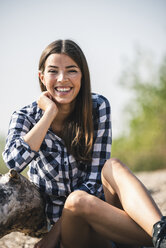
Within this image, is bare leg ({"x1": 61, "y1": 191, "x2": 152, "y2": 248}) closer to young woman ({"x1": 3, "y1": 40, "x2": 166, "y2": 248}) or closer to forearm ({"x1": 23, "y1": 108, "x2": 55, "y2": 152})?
young woman ({"x1": 3, "y1": 40, "x2": 166, "y2": 248})

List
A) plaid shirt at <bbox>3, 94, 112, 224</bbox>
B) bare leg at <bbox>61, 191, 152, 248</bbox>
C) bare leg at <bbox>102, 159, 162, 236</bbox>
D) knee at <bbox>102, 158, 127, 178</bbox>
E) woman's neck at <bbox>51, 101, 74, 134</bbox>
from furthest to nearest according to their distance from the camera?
1. woman's neck at <bbox>51, 101, 74, 134</bbox>
2. plaid shirt at <bbox>3, 94, 112, 224</bbox>
3. knee at <bbox>102, 158, 127, 178</bbox>
4. bare leg at <bbox>61, 191, 152, 248</bbox>
5. bare leg at <bbox>102, 159, 162, 236</bbox>

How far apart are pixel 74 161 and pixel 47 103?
537 mm

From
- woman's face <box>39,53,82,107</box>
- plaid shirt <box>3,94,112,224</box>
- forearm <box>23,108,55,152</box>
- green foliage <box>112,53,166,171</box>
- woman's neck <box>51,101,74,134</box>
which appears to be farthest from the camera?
green foliage <box>112,53,166,171</box>

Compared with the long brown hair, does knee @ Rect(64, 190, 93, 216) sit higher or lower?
lower

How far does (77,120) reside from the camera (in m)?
2.55

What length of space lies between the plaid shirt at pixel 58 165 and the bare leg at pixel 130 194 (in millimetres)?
248

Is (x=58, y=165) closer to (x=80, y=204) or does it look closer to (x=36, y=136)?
(x=36, y=136)

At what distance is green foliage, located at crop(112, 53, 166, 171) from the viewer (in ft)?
49.2

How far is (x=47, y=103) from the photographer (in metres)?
2.37

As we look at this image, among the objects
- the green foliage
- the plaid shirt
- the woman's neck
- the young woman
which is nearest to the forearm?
the young woman

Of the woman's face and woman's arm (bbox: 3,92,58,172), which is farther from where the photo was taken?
the woman's face

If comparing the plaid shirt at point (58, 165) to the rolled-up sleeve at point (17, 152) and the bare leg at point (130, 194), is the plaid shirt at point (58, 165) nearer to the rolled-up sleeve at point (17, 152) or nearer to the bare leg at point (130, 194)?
the rolled-up sleeve at point (17, 152)

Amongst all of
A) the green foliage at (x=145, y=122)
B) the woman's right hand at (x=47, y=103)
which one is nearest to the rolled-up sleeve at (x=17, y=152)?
the woman's right hand at (x=47, y=103)

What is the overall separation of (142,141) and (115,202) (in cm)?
1406
